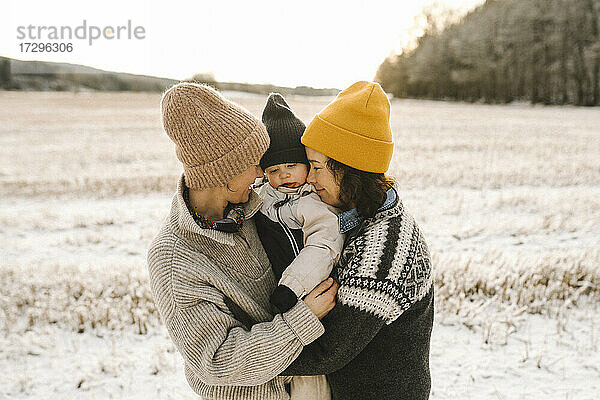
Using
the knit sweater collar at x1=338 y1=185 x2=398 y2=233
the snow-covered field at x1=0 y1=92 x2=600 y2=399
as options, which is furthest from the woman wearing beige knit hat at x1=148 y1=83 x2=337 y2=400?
the snow-covered field at x1=0 y1=92 x2=600 y2=399

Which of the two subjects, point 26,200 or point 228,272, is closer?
point 228,272

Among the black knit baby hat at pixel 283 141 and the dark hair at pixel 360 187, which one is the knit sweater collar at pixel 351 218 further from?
the black knit baby hat at pixel 283 141

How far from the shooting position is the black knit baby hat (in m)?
2.49

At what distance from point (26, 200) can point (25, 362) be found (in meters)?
6.25

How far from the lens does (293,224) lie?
7.11ft

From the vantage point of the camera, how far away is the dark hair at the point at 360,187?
6.46ft

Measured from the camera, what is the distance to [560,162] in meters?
12.9

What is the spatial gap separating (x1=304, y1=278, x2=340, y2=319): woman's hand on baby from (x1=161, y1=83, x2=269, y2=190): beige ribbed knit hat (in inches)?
21.8

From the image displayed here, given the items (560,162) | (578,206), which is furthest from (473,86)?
(578,206)

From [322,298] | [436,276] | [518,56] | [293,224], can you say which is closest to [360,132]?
[293,224]

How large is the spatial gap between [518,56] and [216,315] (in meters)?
59.0

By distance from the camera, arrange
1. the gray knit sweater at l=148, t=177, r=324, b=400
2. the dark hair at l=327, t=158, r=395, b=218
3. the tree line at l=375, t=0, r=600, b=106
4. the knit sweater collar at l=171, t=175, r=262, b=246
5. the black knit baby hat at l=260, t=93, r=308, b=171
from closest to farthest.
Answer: the gray knit sweater at l=148, t=177, r=324, b=400, the knit sweater collar at l=171, t=175, r=262, b=246, the dark hair at l=327, t=158, r=395, b=218, the black knit baby hat at l=260, t=93, r=308, b=171, the tree line at l=375, t=0, r=600, b=106

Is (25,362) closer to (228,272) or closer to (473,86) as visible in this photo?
(228,272)

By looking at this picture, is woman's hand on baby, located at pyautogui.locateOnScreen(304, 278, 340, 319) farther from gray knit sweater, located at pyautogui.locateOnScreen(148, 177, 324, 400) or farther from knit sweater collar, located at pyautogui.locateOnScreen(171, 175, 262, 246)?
knit sweater collar, located at pyautogui.locateOnScreen(171, 175, 262, 246)
